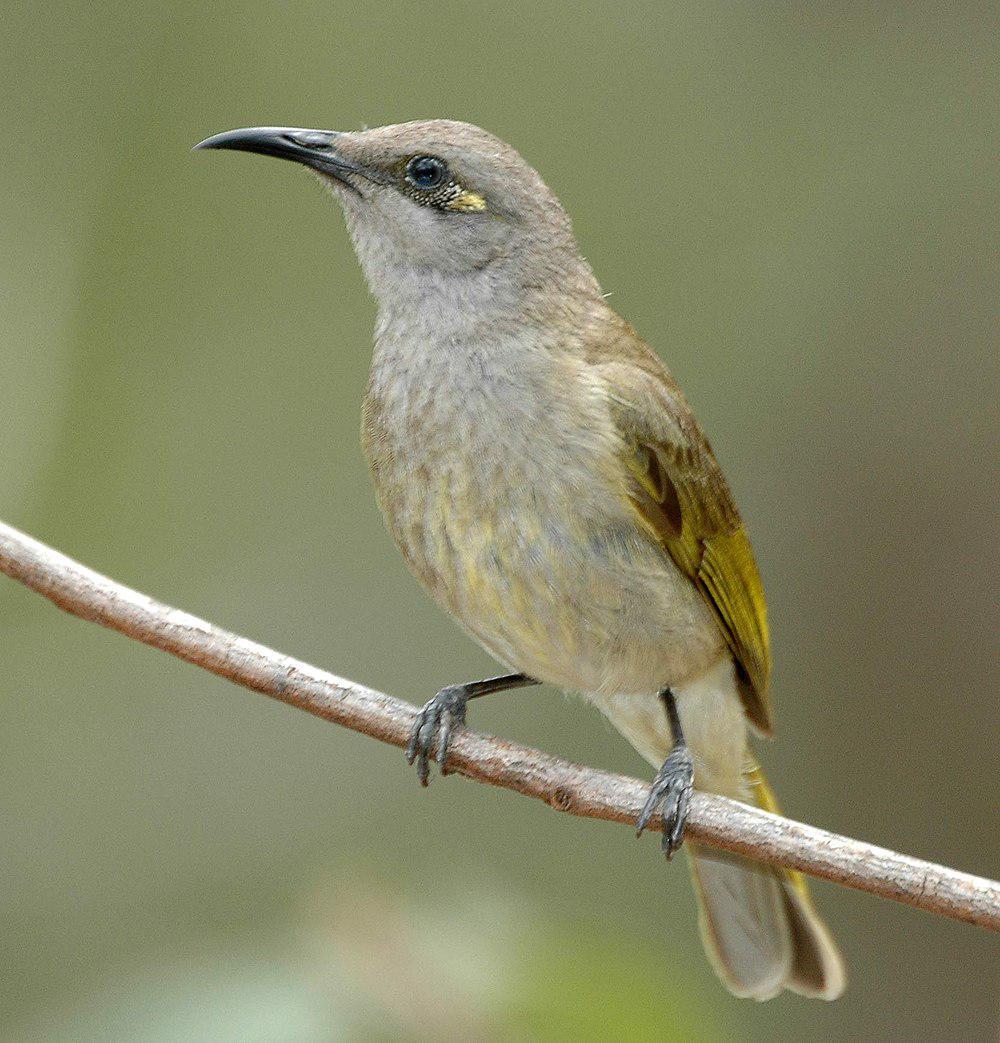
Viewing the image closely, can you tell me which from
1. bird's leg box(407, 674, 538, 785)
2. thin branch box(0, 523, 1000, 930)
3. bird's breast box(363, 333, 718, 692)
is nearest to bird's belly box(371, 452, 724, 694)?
bird's breast box(363, 333, 718, 692)

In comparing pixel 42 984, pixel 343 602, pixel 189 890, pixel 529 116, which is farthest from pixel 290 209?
pixel 42 984

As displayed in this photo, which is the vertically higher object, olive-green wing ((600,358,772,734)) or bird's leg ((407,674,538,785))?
olive-green wing ((600,358,772,734))

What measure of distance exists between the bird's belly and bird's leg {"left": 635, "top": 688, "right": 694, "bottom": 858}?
28 centimetres

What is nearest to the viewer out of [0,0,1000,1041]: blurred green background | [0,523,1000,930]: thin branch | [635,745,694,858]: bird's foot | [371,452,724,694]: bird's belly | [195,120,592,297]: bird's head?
[0,523,1000,930]: thin branch

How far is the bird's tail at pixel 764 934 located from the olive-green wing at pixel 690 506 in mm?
464

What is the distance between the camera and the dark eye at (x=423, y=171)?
414 cm

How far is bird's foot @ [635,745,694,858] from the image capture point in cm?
366

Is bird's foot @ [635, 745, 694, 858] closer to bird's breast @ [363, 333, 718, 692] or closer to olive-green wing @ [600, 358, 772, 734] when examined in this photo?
bird's breast @ [363, 333, 718, 692]

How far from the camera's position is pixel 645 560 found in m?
3.97

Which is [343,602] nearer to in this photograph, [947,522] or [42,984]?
[42,984]

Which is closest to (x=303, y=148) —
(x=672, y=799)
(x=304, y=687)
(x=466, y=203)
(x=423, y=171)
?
(x=423, y=171)

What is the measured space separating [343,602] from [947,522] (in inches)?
117

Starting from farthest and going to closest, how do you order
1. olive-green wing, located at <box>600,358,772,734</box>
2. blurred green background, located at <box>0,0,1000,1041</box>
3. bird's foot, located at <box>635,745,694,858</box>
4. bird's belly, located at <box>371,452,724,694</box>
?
blurred green background, located at <box>0,0,1000,1041</box>, olive-green wing, located at <box>600,358,772,734</box>, bird's belly, located at <box>371,452,724,694</box>, bird's foot, located at <box>635,745,694,858</box>

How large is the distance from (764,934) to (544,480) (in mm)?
1662
